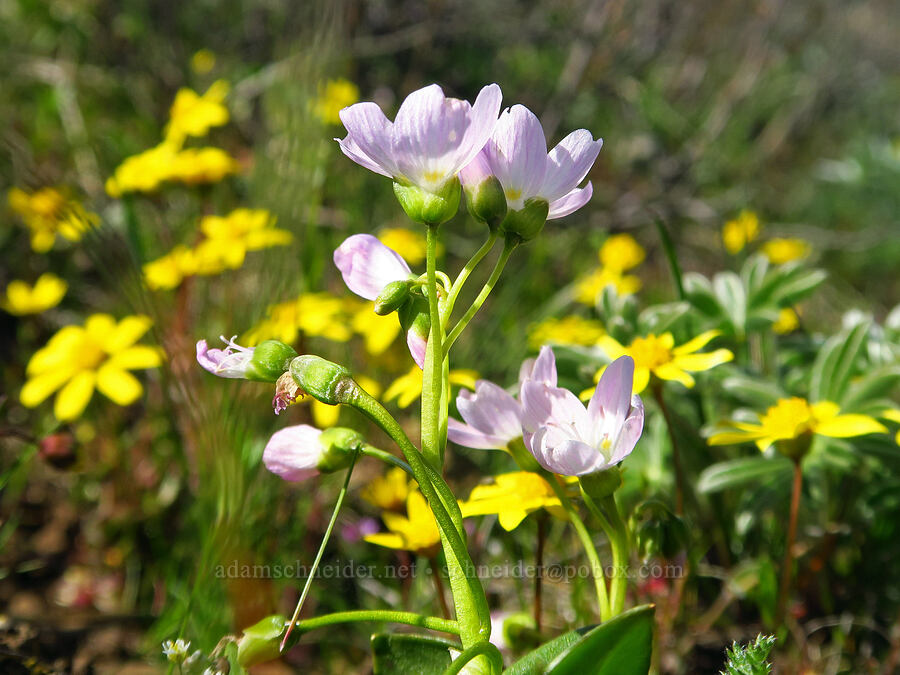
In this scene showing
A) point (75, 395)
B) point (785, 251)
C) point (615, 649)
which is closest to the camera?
point (615, 649)

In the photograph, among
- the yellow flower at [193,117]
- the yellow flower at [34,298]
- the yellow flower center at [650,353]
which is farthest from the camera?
the yellow flower at [193,117]

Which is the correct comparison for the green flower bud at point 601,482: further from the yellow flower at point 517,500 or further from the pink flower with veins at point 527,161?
the pink flower with veins at point 527,161

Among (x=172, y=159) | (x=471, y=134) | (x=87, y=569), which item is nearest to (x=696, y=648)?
(x=471, y=134)

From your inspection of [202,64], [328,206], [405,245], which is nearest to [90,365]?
[405,245]

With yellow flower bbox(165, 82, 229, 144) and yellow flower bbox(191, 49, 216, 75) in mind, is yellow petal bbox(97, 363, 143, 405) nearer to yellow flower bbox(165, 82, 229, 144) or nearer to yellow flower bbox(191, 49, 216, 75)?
yellow flower bbox(165, 82, 229, 144)

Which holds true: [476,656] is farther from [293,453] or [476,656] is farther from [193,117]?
[193,117]

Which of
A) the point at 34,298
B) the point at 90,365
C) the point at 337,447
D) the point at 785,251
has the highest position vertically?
the point at 785,251

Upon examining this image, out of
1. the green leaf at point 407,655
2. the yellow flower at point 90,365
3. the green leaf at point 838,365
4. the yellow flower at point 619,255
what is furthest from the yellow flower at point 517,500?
the yellow flower at point 619,255
